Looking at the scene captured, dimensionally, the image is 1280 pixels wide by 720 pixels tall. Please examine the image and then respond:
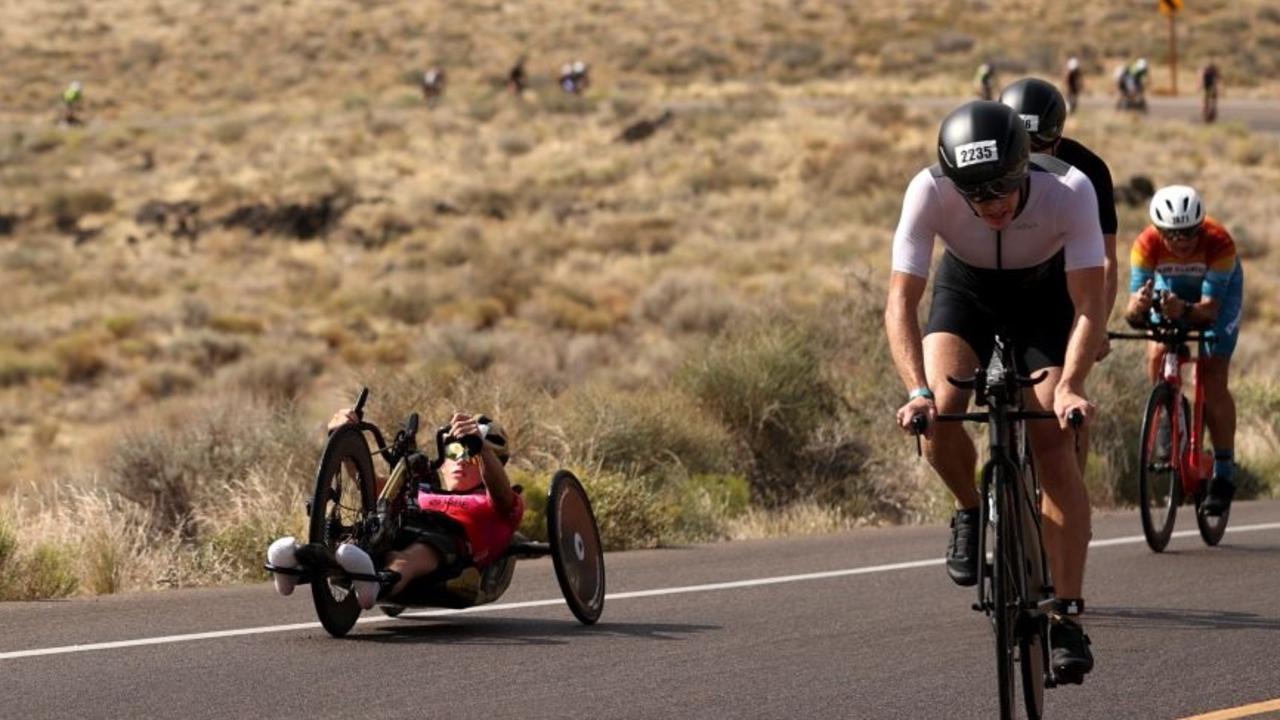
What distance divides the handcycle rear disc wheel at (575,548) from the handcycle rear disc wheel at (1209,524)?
437 cm

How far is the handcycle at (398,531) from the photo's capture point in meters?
8.31

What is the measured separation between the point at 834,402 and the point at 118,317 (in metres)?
22.9

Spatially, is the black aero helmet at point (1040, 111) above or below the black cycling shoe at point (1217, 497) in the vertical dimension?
above

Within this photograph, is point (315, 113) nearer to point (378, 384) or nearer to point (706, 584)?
point (378, 384)

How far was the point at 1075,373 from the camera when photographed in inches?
270

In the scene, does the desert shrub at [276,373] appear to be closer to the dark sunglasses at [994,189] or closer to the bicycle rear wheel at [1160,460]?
the bicycle rear wheel at [1160,460]

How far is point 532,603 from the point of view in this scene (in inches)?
398

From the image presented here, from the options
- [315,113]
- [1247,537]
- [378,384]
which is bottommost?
[1247,537]

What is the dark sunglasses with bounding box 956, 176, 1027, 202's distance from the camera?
273 inches

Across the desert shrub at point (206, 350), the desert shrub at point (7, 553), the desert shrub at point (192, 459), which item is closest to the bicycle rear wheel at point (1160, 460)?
the desert shrub at point (192, 459)

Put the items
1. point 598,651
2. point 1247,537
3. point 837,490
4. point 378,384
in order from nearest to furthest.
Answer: point 598,651 < point 1247,537 < point 378,384 < point 837,490

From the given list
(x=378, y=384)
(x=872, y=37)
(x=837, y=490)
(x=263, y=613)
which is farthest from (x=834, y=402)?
(x=872, y=37)

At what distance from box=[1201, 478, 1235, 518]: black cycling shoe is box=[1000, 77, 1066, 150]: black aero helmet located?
3.85 metres

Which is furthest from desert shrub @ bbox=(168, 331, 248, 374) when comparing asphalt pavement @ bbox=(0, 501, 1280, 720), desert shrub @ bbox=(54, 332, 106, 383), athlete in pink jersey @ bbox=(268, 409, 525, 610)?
athlete in pink jersey @ bbox=(268, 409, 525, 610)
